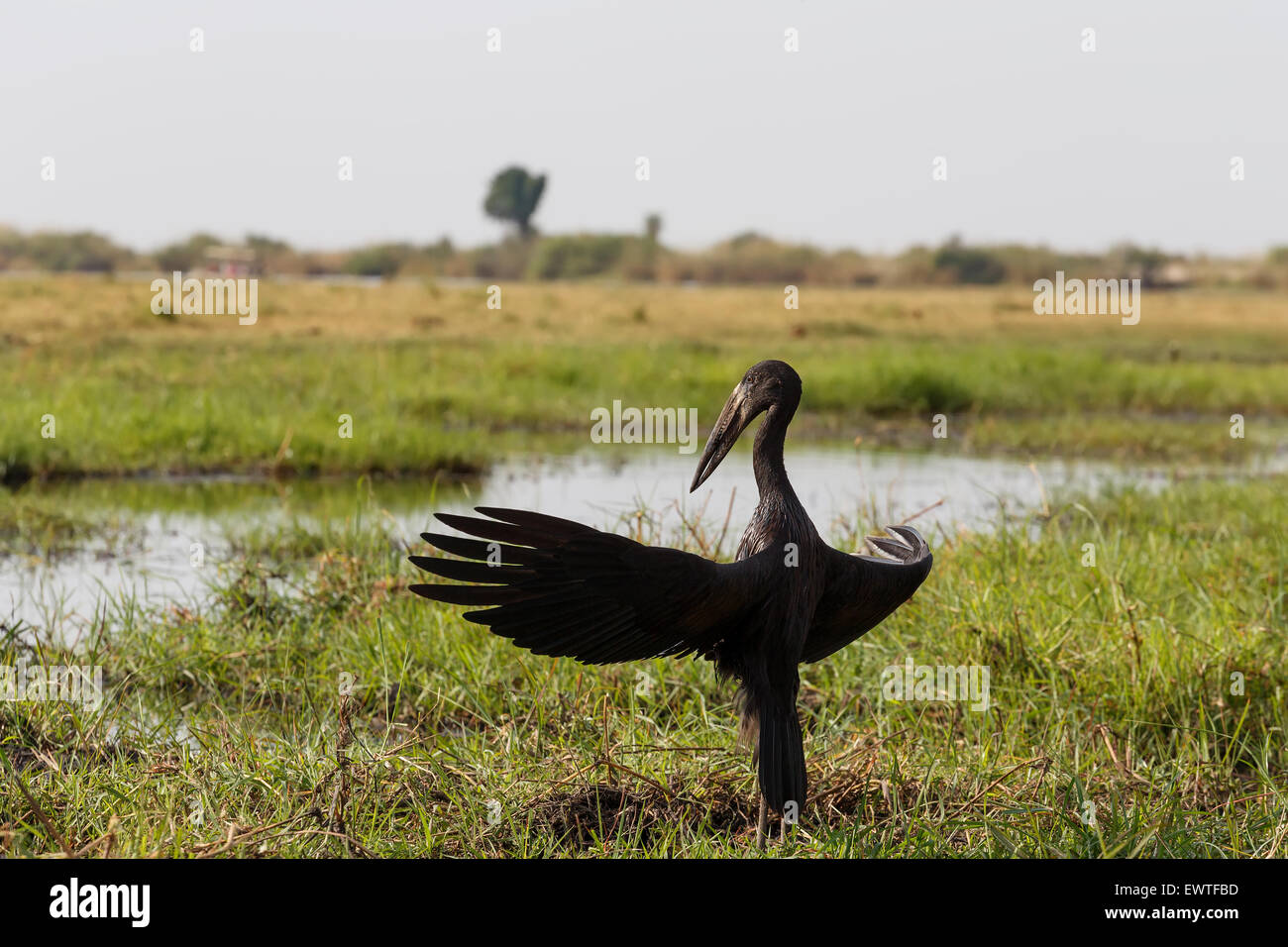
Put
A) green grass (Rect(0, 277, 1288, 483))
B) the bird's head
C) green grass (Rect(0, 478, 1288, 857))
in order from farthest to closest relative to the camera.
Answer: green grass (Rect(0, 277, 1288, 483))
green grass (Rect(0, 478, 1288, 857))
the bird's head

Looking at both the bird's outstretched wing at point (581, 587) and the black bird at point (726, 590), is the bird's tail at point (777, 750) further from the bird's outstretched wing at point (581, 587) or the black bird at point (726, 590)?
the bird's outstretched wing at point (581, 587)

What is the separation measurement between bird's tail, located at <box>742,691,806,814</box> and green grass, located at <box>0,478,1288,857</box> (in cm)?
28

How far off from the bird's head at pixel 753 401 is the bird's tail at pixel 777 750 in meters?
0.58

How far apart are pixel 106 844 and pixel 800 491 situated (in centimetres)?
849

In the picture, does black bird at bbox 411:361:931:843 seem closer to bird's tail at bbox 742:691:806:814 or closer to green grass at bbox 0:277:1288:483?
bird's tail at bbox 742:691:806:814

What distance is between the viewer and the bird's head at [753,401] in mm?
3316

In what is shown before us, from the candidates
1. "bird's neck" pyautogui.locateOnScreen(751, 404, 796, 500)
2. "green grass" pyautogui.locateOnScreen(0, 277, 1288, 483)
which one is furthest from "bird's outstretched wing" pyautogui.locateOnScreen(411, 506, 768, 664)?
"green grass" pyautogui.locateOnScreen(0, 277, 1288, 483)

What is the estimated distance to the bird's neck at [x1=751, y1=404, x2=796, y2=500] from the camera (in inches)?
132

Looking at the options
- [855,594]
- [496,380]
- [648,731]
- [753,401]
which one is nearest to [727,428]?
[753,401]

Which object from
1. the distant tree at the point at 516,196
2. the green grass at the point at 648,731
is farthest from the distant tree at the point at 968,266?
the green grass at the point at 648,731

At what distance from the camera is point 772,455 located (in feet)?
11.2

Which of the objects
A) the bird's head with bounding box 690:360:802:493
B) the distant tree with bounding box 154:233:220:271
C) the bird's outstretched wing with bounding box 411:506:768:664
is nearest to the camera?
the bird's outstretched wing with bounding box 411:506:768:664

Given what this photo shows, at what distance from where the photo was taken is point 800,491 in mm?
11305
